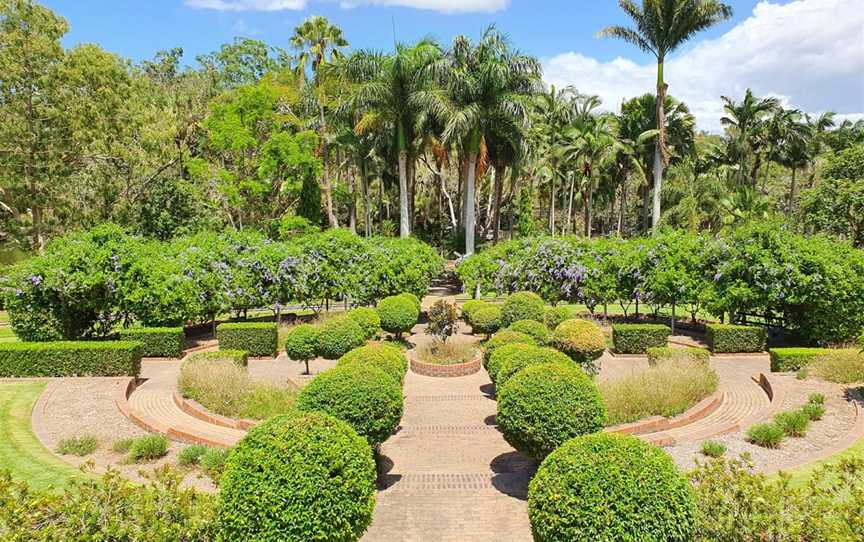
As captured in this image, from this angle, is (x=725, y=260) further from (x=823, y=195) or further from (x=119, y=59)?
(x=119, y=59)

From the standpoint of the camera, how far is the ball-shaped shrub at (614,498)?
5.85 meters

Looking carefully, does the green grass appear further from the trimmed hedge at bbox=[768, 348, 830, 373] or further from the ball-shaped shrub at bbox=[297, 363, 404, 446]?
the trimmed hedge at bbox=[768, 348, 830, 373]

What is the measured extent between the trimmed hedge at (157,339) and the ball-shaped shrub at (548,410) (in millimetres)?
14217

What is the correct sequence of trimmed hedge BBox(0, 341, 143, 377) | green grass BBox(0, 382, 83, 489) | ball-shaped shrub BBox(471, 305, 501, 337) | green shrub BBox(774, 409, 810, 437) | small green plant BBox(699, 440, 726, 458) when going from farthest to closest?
1. ball-shaped shrub BBox(471, 305, 501, 337)
2. trimmed hedge BBox(0, 341, 143, 377)
3. green shrub BBox(774, 409, 810, 437)
4. small green plant BBox(699, 440, 726, 458)
5. green grass BBox(0, 382, 83, 489)

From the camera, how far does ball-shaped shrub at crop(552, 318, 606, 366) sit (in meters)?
15.0

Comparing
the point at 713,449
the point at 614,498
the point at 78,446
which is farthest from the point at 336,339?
the point at 614,498

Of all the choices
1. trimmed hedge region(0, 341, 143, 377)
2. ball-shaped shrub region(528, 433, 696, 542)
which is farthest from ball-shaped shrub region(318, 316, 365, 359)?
ball-shaped shrub region(528, 433, 696, 542)

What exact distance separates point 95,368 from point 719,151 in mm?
50616

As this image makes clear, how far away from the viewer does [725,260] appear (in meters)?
21.0

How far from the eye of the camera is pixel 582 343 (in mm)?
14953

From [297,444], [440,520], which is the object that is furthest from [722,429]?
[297,444]

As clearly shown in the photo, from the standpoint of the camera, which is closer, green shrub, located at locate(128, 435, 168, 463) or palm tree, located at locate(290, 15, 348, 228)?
green shrub, located at locate(128, 435, 168, 463)

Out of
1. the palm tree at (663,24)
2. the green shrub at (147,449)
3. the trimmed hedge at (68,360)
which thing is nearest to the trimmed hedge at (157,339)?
the trimmed hedge at (68,360)

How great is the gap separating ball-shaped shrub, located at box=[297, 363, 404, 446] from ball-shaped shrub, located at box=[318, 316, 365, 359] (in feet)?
19.7
